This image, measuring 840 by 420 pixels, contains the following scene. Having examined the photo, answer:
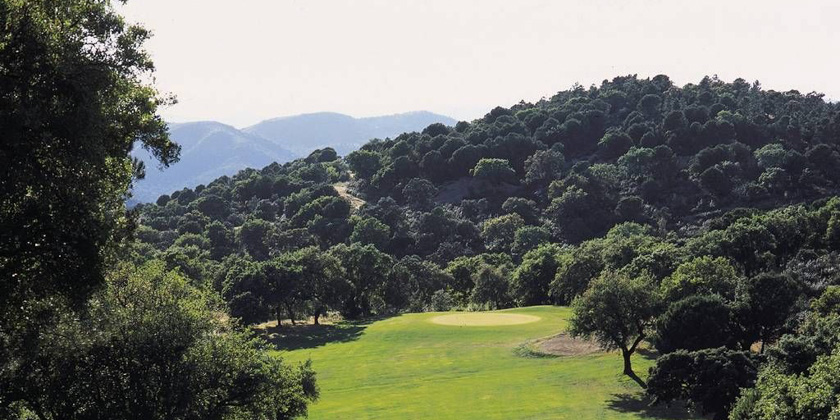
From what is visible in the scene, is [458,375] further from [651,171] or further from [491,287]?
[651,171]

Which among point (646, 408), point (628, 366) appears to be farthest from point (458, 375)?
point (646, 408)

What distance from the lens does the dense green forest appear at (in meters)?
16.4

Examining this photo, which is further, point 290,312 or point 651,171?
point 651,171

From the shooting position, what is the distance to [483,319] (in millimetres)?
85875

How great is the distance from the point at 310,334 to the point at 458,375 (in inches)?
1304

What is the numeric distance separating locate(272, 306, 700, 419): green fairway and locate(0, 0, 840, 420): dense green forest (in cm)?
366

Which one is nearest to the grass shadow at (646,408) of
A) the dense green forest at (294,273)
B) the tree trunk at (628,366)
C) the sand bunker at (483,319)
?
the dense green forest at (294,273)

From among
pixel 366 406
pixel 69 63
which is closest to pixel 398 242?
pixel 366 406

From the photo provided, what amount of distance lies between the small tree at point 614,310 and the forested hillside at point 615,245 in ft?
0.42

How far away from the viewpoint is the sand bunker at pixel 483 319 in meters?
82.3

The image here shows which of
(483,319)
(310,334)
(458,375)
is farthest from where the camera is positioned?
(310,334)

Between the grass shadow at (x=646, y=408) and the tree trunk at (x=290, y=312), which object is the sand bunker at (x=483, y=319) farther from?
the grass shadow at (x=646, y=408)

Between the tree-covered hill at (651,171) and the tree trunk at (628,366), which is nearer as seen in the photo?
the tree trunk at (628,366)

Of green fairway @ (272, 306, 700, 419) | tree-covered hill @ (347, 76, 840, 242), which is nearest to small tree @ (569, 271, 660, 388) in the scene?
green fairway @ (272, 306, 700, 419)
